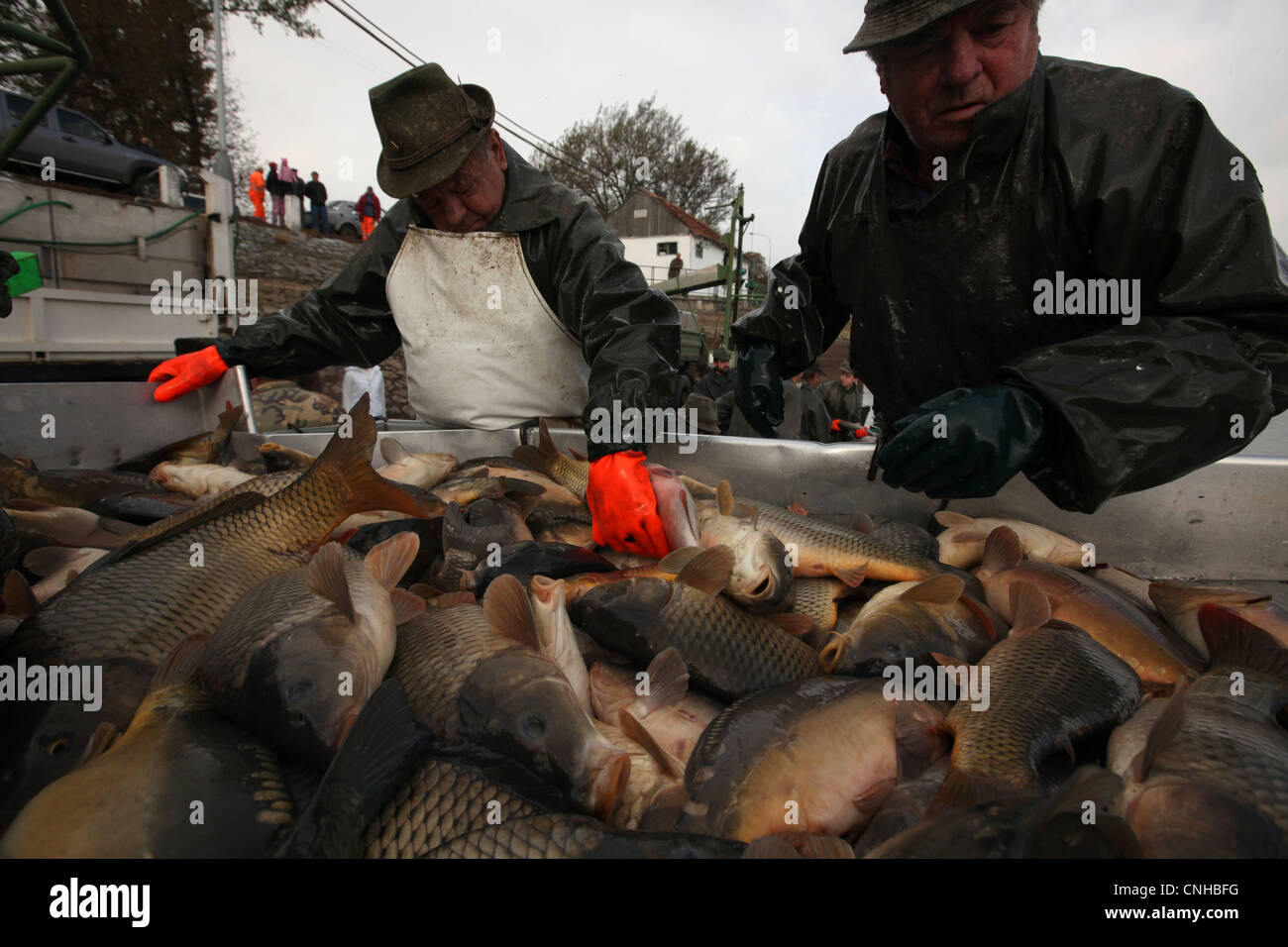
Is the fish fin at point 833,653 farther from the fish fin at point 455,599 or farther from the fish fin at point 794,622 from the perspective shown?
the fish fin at point 455,599

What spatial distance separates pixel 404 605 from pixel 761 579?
934 millimetres

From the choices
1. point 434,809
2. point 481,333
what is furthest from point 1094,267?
point 481,333

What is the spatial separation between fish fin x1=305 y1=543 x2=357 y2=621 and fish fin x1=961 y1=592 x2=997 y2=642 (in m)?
1.63

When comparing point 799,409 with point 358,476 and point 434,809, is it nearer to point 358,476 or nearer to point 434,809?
point 358,476

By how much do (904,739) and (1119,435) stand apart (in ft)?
3.14

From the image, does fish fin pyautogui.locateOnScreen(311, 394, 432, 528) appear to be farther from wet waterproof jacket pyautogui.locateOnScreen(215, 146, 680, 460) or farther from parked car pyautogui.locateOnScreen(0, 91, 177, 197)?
parked car pyautogui.locateOnScreen(0, 91, 177, 197)

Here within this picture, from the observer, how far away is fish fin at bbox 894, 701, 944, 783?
139 centimetres

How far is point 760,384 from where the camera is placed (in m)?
3.15

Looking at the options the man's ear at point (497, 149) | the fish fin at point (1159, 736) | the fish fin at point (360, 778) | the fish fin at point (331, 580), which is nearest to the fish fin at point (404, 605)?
the fish fin at point (331, 580)

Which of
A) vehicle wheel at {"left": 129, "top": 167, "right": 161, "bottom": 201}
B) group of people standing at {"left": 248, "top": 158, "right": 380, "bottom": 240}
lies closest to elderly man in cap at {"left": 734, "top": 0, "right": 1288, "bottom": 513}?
vehicle wheel at {"left": 129, "top": 167, "right": 161, "bottom": 201}

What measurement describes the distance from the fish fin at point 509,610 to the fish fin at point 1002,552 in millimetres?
1428

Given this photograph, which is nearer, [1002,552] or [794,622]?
[794,622]
